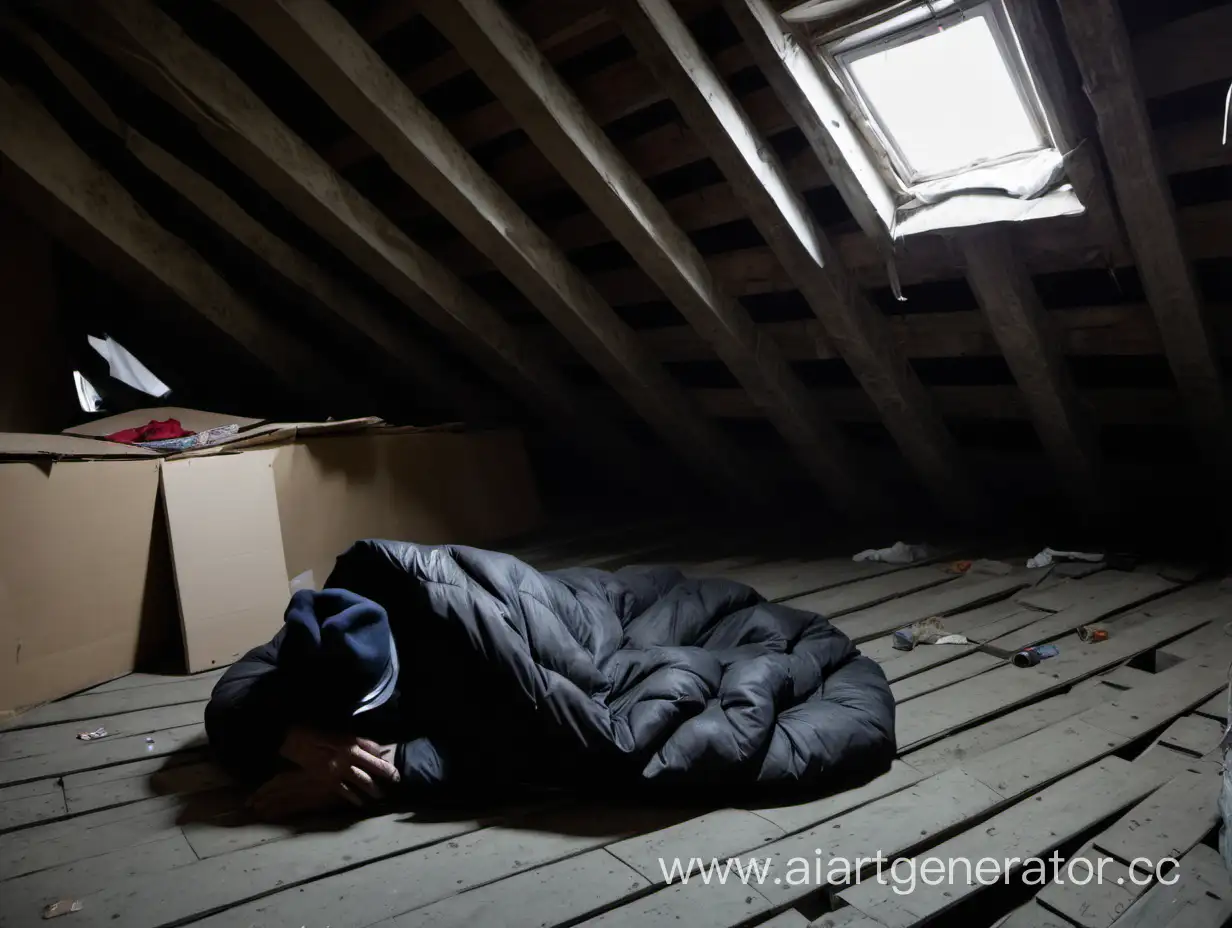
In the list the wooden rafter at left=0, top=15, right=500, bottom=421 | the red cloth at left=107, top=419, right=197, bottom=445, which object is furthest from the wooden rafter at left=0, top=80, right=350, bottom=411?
the red cloth at left=107, top=419, right=197, bottom=445

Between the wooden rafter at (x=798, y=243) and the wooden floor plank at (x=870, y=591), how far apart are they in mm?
465

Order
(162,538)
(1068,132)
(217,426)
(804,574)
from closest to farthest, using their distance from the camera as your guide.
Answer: (1068,132)
(162,538)
(217,426)
(804,574)

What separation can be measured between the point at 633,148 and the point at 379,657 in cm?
162

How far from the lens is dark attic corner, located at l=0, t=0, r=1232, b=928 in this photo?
1.40 metres

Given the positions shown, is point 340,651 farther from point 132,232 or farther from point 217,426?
point 132,232

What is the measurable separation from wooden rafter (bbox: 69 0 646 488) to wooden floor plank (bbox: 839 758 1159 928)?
229 centimetres

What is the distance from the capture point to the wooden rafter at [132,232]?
2459 millimetres

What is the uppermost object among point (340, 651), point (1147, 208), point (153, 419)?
point (1147, 208)

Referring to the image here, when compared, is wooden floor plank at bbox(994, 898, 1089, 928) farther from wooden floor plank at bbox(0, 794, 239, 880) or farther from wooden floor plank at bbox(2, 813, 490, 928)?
wooden floor plank at bbox(0, 794, 239, 880)

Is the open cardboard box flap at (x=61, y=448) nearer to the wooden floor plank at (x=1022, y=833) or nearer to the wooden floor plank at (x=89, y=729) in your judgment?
the wooden floor plank at (x=89, y=729)

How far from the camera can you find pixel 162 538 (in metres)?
2.33

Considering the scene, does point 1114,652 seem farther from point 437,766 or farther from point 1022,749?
point 437,766

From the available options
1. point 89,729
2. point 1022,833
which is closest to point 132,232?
point 89,729

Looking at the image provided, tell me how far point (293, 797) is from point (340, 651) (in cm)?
32
